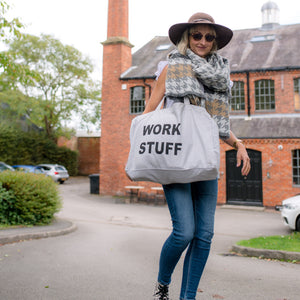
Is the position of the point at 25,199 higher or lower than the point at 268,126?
lower

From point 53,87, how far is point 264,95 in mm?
21944

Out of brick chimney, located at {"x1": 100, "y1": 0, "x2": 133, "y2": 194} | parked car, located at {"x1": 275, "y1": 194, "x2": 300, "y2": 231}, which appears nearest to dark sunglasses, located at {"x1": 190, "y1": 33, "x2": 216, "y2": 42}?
parked car, located at {"x1": 275, "y1": 194, "x2": 300, "y2": 231}

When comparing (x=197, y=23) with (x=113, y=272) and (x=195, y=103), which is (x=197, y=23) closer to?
(x=195, y=103)

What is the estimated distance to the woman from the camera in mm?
2498

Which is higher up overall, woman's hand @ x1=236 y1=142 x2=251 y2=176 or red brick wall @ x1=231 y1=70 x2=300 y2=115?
red brick wall @ x1=231 y1=70 x2=300 y2=115

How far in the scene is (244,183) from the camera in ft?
61.1

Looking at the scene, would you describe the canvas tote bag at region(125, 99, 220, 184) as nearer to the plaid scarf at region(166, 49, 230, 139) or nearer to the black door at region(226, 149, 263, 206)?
the plaid scarf at region(166, 49, 230, 139)

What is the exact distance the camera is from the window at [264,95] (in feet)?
64.3

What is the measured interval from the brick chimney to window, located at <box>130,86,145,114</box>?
1.04 ft

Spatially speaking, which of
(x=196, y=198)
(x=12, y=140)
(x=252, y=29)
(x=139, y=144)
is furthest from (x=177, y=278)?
(x=12, y=140)

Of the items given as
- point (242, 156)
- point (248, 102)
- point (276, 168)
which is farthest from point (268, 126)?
point (242, 156)

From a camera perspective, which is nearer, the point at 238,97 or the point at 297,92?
the point at 297,92

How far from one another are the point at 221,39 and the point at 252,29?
23.1 meters

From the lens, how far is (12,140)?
32938mm
